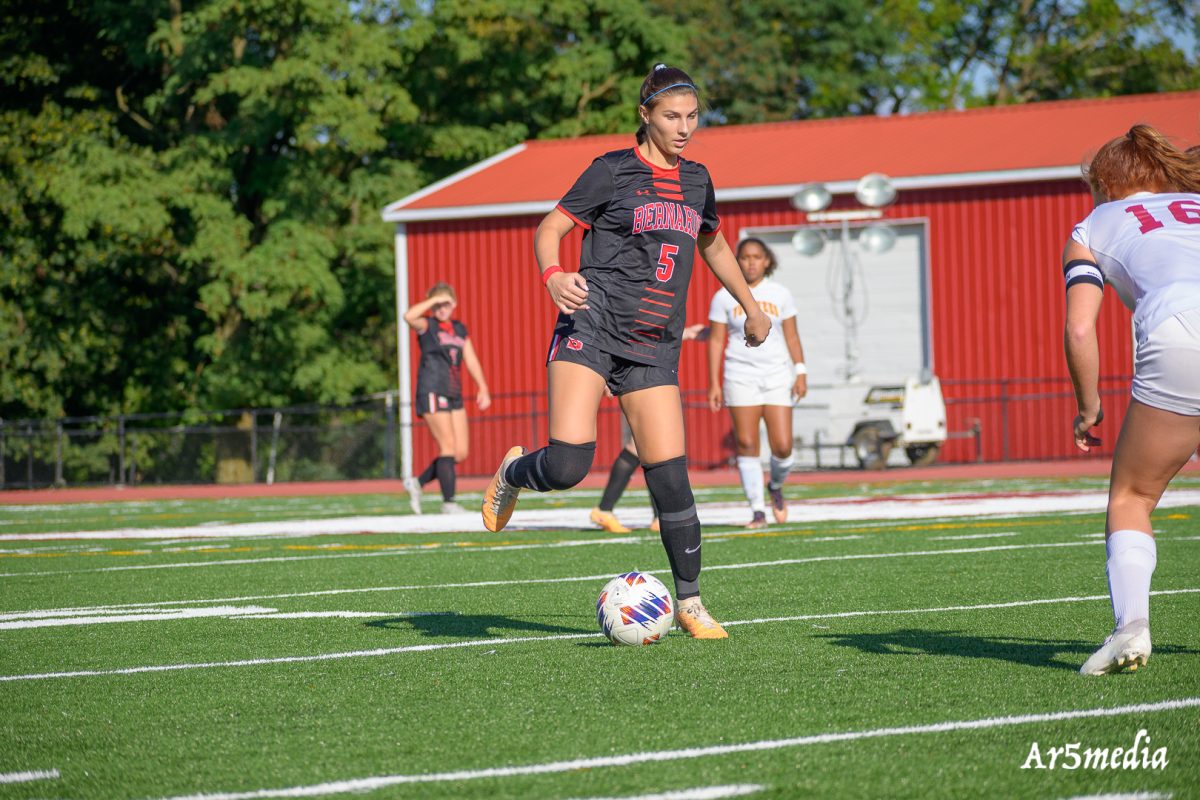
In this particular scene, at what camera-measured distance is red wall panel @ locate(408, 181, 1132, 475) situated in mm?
27906

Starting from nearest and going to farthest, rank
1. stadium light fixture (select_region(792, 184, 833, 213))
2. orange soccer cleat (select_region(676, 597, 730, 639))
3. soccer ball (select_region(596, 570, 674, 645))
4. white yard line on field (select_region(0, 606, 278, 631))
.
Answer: soccer ball (select_region(596, 570, 674, 645))
orange soccer cleat (select_region(676, 597, 730, 639))
white yard line on field (select_region(0, 606, 278, 631))
stadium light fixture (select_region(792, 184, 833, 213))

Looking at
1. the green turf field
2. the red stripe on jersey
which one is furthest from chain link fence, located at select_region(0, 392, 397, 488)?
the red stripe on jersey

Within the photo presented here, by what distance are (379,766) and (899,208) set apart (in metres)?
26.1

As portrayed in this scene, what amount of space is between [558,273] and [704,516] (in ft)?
27.6

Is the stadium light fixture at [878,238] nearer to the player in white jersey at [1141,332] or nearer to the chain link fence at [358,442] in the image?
the chain link fence at [358,442]

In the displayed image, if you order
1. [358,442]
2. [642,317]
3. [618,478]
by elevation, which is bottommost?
[358,442]

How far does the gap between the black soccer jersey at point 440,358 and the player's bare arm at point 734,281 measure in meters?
8.30

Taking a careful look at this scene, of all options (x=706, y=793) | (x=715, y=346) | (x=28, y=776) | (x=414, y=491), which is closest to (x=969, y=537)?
(x=715, y=346)

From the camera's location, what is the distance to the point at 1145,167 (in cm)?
523

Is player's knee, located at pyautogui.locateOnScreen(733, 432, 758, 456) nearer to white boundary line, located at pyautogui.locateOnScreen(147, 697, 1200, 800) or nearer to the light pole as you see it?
white boundary line, located at pyautogui.locateOnScreen(147, 697, 1200, 800)

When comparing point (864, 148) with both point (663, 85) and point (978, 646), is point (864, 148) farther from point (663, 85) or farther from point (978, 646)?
point (978, 646)

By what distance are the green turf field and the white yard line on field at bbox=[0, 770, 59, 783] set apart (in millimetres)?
24

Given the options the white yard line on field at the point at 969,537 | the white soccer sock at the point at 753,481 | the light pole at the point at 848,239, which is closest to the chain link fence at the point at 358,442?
the light pole at the point at 848,239

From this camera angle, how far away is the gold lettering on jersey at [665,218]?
20.8 feet
